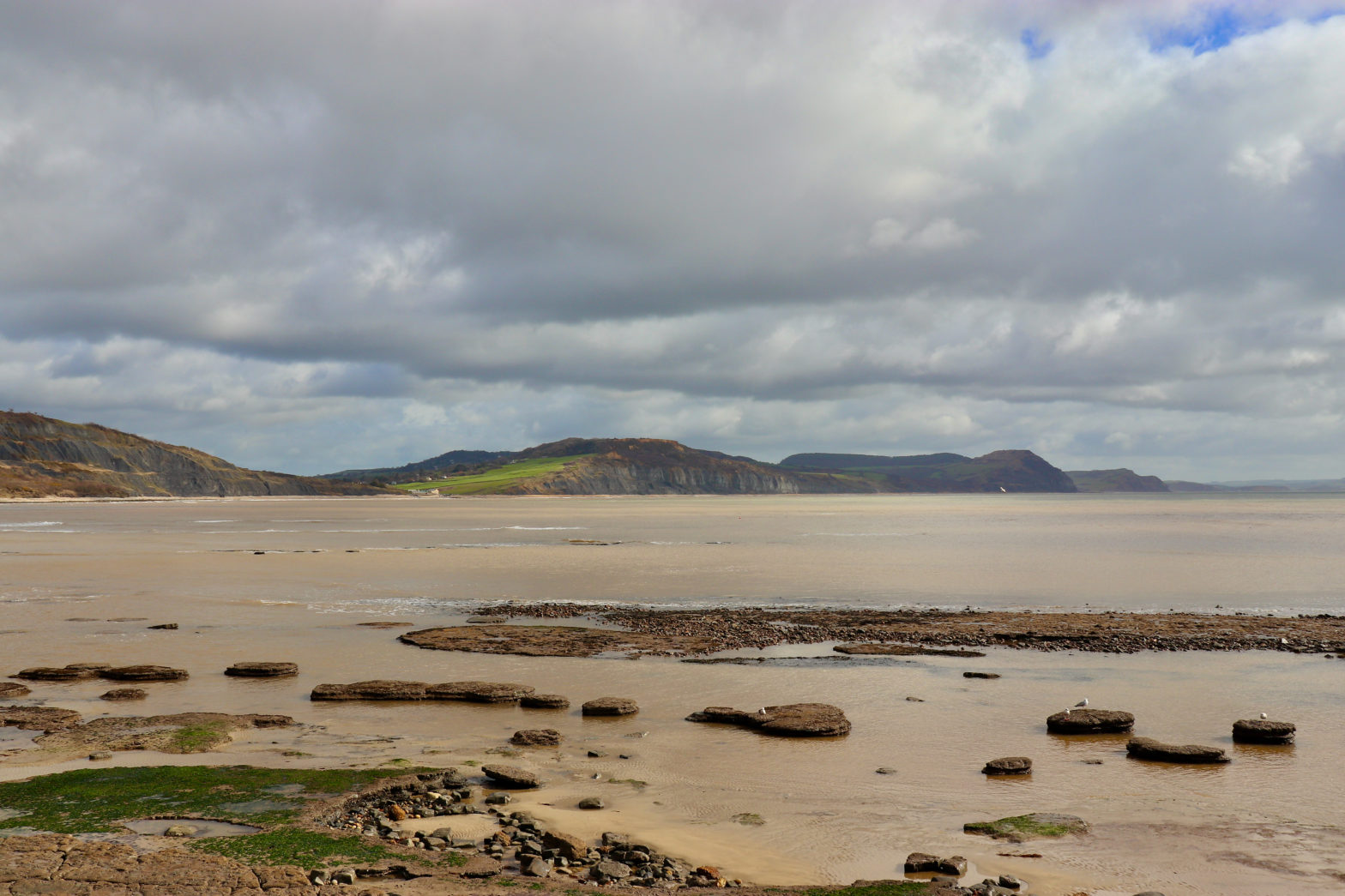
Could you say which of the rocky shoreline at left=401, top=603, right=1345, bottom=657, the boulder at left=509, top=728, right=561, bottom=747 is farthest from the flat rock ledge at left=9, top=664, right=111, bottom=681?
the boulder at left=509, top=728, right=561, bottom=747

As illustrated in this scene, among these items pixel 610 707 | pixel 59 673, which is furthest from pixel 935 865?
pixel 59 673

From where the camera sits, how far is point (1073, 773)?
14453 mm

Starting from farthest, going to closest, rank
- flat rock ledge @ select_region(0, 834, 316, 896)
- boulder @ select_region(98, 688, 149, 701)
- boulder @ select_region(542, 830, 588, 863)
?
boulder @ select_region(98, 688, 149, 701)
boulder @ select_region(542, 830, 588, 863)
flat rock ledge @ select_region(0, 834, 316, 896)

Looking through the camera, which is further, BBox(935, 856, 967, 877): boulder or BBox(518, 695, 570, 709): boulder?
BBox(518, 695, 570, 709): boulder

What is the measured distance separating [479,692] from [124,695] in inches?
302

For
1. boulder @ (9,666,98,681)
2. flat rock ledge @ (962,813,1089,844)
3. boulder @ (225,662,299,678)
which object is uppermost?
flat rock ledge @ (962,813,1089,844)

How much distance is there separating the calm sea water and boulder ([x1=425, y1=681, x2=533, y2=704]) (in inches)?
34.1

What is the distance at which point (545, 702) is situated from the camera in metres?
18.5

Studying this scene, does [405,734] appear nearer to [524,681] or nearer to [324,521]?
[524,681]

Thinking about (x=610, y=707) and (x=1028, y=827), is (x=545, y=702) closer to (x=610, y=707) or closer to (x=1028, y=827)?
(x=610, y=707)

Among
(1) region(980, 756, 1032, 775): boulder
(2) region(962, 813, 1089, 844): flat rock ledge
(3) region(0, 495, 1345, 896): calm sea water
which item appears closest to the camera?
(3) region(0, 495, 1345, 896): calm sea water

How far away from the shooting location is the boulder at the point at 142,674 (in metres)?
20.8

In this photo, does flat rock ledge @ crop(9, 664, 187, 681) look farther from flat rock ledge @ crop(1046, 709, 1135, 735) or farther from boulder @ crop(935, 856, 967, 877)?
flat rock ledge @ crop(1046, 709, 1135, 735)

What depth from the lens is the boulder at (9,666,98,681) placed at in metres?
20.7
